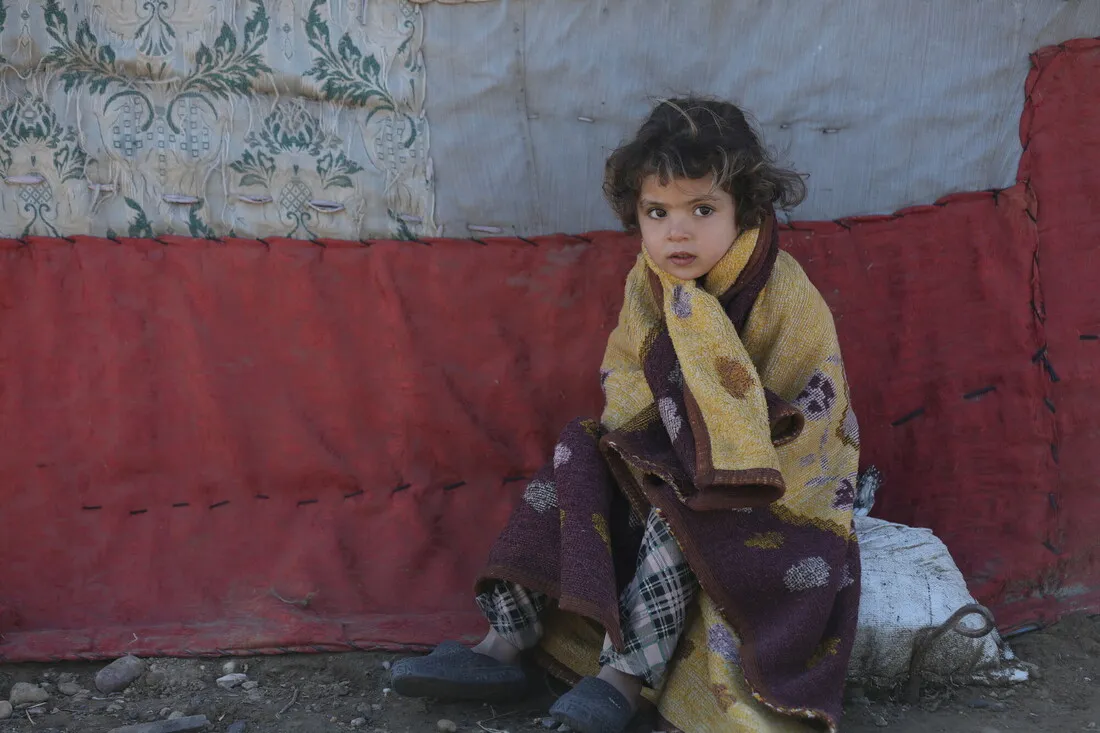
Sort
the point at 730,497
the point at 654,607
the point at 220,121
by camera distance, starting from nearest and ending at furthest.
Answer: the point at 730,497 → the point at 654,607 → the point at 220,121

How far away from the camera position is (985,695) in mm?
2381

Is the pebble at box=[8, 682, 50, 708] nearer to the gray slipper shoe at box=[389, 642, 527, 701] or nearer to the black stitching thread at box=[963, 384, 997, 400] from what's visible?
the gray slipper shoe at box=[389, 642, 527, 701]

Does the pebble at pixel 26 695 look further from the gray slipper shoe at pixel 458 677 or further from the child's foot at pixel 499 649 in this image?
the child's foot at pixel 499 649

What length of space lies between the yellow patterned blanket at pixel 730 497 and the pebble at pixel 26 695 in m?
1.03

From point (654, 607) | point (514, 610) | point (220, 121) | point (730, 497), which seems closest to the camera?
point (730, 497)

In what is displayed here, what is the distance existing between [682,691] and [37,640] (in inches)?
58.7

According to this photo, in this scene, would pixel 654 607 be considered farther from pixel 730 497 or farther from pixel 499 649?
pixel 499 649

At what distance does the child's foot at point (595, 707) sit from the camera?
205 centimetres

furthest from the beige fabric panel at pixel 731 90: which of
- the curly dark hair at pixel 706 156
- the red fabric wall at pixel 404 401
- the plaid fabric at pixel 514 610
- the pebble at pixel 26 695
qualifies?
the pebble at pixel 26 695

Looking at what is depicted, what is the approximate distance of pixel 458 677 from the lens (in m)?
2.22

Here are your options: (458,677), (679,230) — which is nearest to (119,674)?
(458,677)

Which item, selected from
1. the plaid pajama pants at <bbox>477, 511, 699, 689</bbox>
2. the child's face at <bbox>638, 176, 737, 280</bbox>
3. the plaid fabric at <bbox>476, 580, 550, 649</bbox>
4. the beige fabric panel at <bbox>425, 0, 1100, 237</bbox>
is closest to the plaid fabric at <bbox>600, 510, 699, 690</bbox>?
the plaid pajama pants at <bbox>477, 511, 699, 689</bbox>

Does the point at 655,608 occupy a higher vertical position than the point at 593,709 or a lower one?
higher

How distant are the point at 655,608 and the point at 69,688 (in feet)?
4.31
